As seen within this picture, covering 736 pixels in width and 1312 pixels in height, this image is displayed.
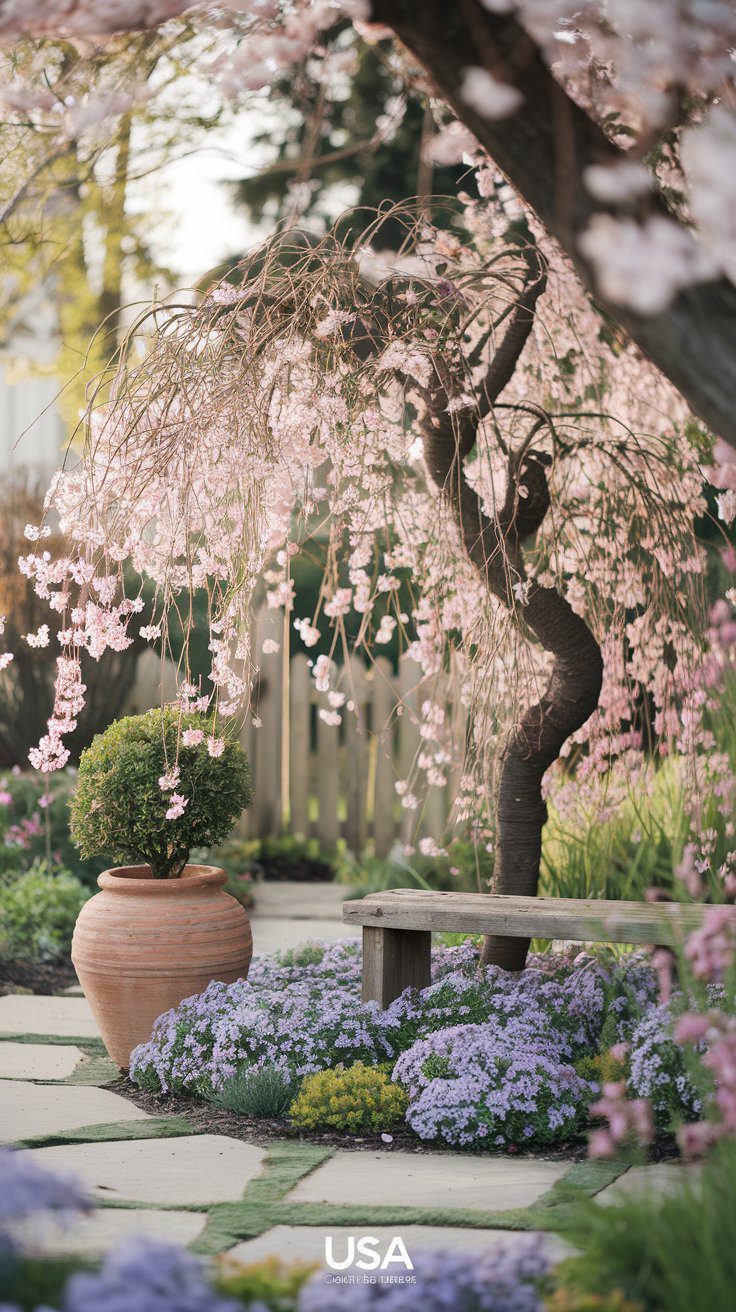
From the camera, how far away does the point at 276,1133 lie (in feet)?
10.4

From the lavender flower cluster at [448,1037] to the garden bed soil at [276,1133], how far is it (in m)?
0.04

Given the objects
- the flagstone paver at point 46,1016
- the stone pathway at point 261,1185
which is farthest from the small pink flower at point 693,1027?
the flagstone paver at point 46,1016

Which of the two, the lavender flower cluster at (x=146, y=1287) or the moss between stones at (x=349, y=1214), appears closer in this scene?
the lavender flower cluster at (x=146, y=1287)

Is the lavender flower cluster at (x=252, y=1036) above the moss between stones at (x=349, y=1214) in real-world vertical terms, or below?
above

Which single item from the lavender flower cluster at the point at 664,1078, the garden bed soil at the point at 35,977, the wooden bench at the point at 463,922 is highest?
the wooden bench at the point at 463,922

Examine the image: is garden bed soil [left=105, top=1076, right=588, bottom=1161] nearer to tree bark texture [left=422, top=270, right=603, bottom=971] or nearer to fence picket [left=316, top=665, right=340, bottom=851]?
tree bark texture [left=422, top=270, right=603, bottom=971]

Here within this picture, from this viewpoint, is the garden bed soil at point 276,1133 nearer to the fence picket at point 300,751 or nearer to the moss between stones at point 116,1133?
the moss between stones at point 116,1133

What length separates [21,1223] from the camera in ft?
5.73

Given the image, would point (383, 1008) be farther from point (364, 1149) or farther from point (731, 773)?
point (731, 773)

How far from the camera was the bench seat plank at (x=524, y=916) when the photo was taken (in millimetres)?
3143

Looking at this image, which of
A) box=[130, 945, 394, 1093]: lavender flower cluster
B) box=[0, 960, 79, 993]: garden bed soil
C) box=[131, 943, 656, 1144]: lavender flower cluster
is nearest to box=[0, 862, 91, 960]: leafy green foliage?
box=[0, 960, 79, 993]: garden bed soil

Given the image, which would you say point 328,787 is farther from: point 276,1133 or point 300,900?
point 276,1133

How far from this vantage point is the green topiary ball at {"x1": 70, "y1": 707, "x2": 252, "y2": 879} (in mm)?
3811

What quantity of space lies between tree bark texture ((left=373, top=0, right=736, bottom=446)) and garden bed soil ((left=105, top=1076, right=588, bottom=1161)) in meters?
1.80
